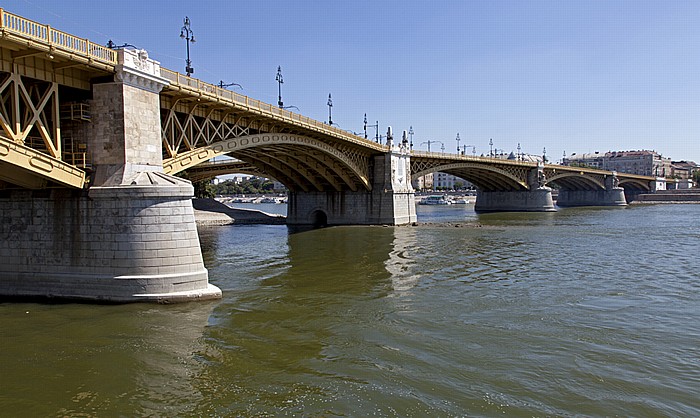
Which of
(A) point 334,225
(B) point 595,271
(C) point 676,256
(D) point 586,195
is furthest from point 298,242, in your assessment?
(D) point 586,195

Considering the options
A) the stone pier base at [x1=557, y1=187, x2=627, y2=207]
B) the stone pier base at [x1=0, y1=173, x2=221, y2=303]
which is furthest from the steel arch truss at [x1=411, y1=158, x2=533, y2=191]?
the stone pier base at [x1=0, y1=173, x2=221, y2=303]

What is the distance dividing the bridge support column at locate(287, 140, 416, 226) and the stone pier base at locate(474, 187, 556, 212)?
1415 inches

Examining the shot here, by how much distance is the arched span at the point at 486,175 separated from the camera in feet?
224

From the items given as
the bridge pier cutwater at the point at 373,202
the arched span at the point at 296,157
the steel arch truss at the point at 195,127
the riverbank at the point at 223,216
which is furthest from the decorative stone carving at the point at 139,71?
the riverbank at the point at 223,216

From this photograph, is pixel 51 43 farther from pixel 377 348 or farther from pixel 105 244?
pixel 377 348

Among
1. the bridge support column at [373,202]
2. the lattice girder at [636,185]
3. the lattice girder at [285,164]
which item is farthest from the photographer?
the lattice girder at [636,185]

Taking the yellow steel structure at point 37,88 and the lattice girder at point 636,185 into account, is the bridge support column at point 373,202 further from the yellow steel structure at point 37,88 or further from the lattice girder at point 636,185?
the lattice girder at point 636,185

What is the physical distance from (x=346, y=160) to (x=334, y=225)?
32.3 feet

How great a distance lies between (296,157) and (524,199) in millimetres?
53781

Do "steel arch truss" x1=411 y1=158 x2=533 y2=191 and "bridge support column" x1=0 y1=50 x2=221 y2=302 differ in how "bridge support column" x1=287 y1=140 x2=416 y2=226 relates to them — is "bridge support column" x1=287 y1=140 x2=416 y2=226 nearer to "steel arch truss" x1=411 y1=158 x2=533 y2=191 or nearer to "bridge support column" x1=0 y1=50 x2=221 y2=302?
"steel arch truss" x1=411 y1=158 x2=533 y2=191

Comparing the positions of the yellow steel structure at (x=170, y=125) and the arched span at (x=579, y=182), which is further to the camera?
the arched span at (x=579, y=182)

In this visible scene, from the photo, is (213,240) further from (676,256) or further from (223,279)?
(676,256)

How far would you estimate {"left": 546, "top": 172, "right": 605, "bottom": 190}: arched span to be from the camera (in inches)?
4047

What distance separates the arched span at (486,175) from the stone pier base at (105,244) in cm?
4745
